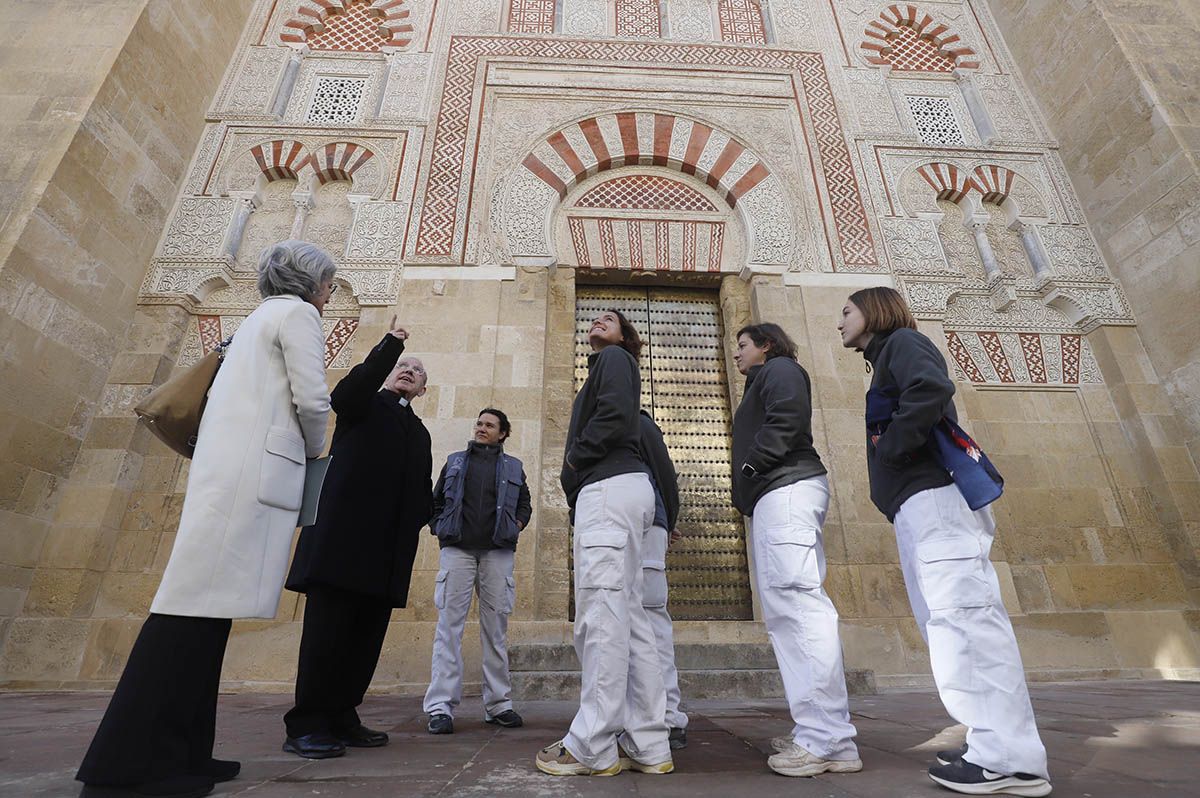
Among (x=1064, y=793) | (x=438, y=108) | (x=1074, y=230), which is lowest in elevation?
(x=1064, y=793)

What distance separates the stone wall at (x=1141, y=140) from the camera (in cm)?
488

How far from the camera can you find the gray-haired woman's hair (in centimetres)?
178

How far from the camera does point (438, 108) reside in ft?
19.4

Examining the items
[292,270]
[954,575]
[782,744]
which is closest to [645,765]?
[782,744]

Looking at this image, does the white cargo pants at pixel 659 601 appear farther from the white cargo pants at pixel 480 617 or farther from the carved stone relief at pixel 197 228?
the carved stone relief at pixel 197 228

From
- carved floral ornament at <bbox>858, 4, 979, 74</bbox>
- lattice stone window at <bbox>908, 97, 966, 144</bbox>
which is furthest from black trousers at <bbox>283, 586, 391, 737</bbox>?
carved floral ornament at <bbox>858, 4, 979, 74</bbox>

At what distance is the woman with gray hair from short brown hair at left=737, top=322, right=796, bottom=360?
140 cm

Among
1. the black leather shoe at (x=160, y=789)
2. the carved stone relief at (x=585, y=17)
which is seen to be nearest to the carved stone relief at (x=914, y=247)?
the carved stone relief at (x=585, y=17)

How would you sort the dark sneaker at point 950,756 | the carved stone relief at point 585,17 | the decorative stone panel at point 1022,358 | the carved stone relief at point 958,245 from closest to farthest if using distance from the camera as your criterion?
the dark sneaker at point 950,756
the decorative stone panel at point 1022,358
the carved stone relief at point 958,245
the carved stone relief at point 585,17

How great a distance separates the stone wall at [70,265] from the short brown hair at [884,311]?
193 inches

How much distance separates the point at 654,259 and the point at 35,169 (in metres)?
4.58

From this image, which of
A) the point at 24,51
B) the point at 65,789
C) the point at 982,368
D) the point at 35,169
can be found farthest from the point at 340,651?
the point at 24,51

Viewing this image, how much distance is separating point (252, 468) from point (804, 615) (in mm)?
1474

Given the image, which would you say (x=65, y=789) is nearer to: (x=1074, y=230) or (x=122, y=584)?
(x=122, y=584)
